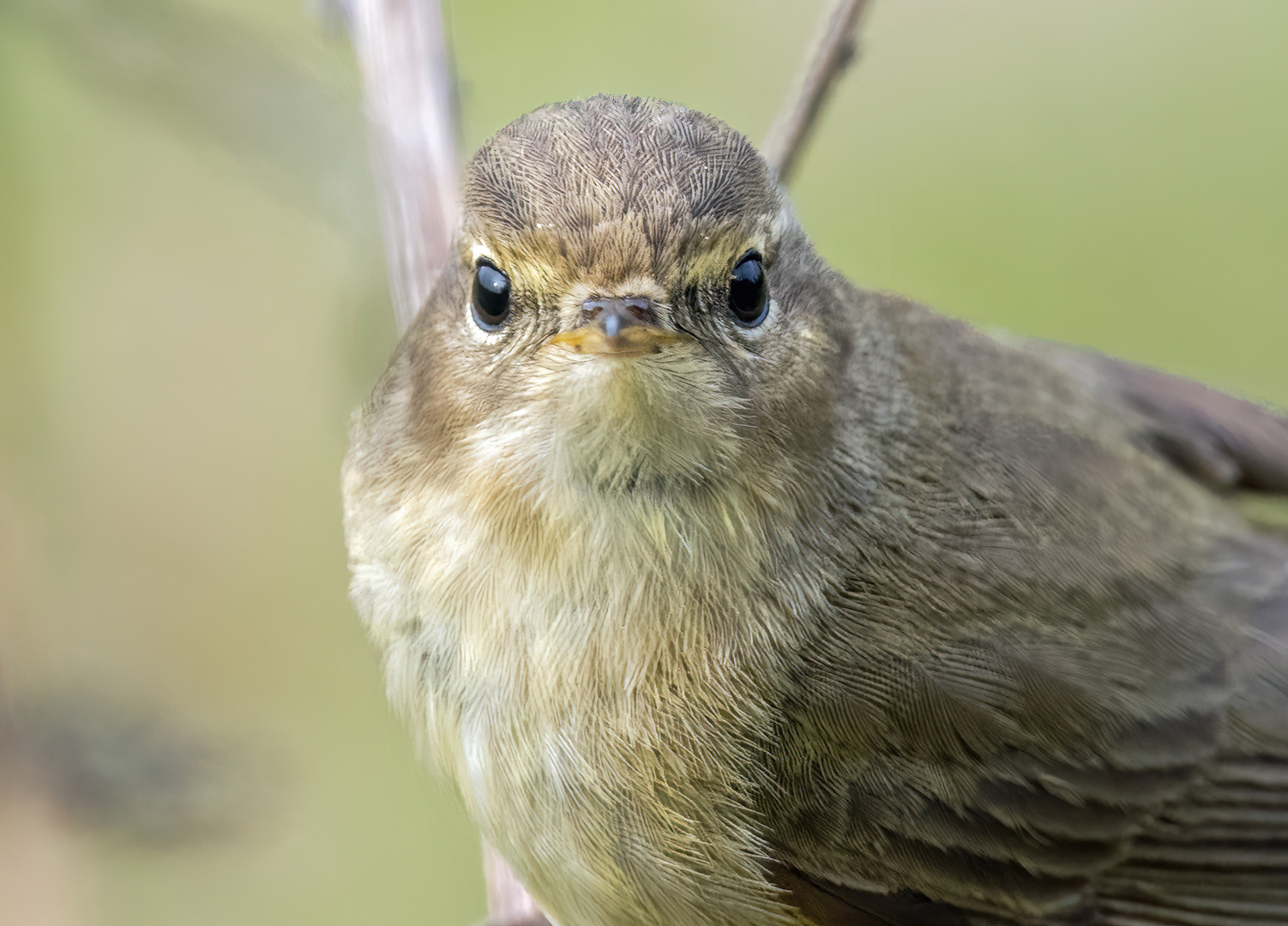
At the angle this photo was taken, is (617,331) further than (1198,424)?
No

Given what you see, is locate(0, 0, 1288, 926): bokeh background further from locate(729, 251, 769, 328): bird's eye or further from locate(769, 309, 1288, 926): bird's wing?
locate(729, 251, 769, 328): bird's eye

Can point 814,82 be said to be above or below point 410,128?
above

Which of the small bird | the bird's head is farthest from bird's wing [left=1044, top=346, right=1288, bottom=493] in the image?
the bird's head

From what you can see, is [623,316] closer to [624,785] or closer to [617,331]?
[617,331]

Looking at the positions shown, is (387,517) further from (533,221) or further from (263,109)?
(263,109)

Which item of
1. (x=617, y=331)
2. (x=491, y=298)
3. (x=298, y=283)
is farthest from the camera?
(x=298, y=283)

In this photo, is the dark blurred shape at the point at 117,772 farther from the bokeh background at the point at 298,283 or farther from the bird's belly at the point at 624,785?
the bird's belly at the point at 624,785

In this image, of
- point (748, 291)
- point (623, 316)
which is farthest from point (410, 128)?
point (623, 316)
